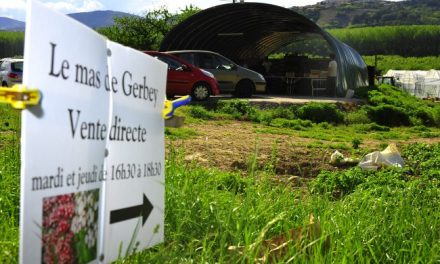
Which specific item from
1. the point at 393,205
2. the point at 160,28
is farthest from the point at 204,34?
the point at 393,205

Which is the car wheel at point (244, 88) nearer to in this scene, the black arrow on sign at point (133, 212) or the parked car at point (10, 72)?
the parked car at point (10, 72)

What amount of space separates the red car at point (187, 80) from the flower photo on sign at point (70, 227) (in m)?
18.3

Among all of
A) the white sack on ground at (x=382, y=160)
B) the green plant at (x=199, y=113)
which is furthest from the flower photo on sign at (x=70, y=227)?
the green plant at (x=199, y=113)

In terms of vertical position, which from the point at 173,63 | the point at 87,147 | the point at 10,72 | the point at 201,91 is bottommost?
the point at 87,147

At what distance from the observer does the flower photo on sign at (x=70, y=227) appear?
2.37m

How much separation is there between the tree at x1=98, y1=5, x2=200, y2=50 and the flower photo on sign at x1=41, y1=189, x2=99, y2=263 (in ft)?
146

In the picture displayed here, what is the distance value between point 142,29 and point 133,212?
1842 inches

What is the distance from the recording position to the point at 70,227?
2.52 meters

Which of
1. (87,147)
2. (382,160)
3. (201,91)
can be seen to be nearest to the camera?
(87,147)

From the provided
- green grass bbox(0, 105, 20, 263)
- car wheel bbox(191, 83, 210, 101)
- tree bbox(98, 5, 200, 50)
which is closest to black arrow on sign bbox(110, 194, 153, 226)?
green grass bbox(0, 105, 20, 263)

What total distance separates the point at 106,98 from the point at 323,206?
251 centimetres

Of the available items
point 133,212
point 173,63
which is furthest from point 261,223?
point 173,63

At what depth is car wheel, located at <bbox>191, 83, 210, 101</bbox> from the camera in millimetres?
21188

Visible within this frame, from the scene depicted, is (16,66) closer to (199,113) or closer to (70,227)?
(199,113)
